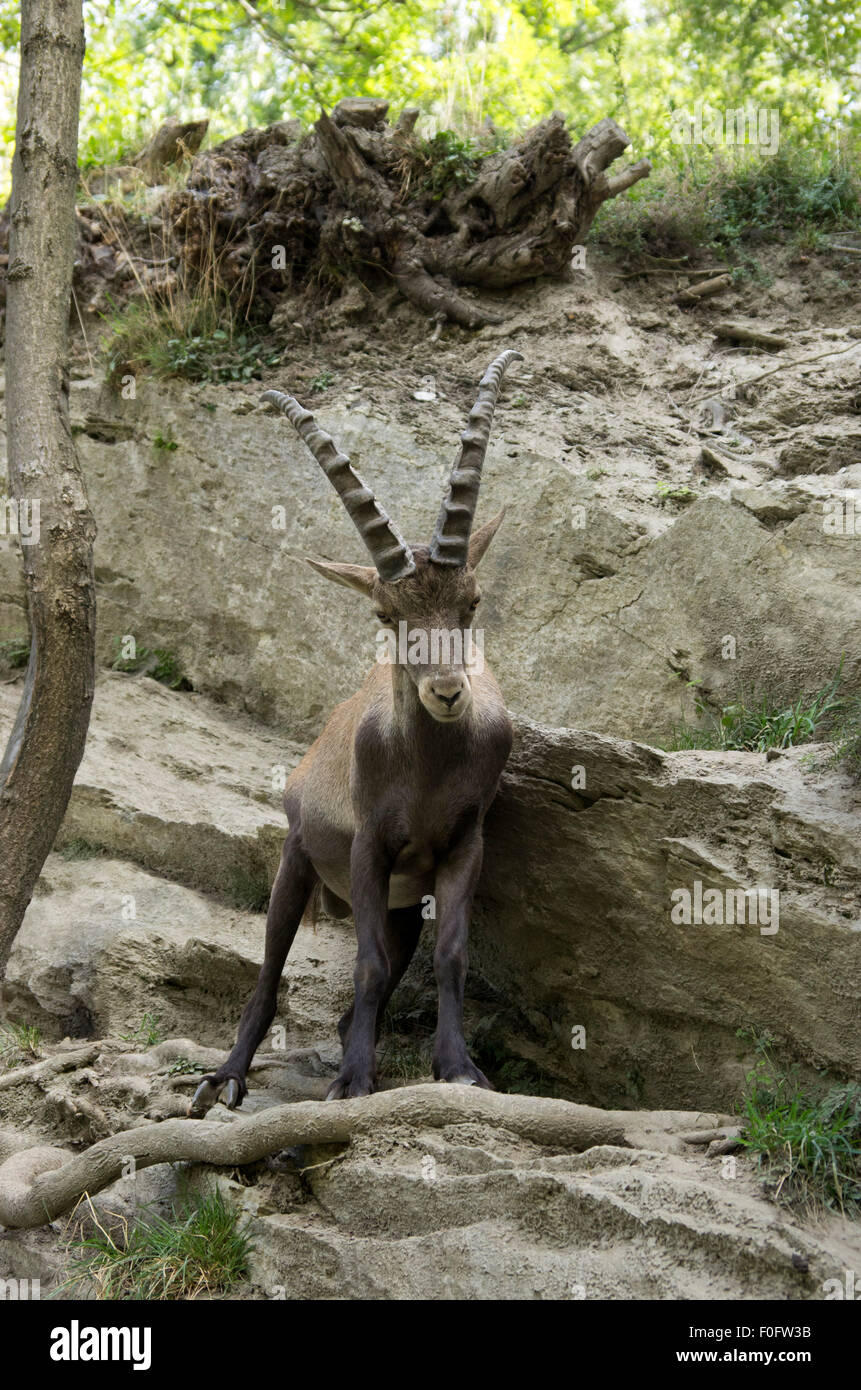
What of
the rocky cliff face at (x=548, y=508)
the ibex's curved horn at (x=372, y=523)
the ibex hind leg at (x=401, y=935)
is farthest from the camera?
the rocky cliff face at (x=548, y=508)

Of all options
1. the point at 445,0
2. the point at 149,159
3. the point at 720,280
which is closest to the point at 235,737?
the point at 720,280

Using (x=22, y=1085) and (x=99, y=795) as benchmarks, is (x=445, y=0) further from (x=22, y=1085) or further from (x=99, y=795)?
(x=22, y=1085)

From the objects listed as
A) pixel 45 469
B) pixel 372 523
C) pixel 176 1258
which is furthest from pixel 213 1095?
pixel 45 469

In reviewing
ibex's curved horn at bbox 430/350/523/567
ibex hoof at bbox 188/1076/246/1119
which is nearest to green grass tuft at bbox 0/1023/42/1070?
ibex hoof at bbox 188/1076/246/1119

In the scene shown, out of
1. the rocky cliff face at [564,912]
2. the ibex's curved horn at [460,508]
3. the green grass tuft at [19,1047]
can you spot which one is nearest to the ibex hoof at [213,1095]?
the rocky cliff face at [564,912]

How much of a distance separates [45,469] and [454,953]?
3040mm

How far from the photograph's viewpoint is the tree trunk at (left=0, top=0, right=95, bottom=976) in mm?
5727

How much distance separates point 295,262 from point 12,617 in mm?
3911

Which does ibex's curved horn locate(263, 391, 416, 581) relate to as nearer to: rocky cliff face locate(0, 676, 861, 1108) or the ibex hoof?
rocky cliff face locate(0, 676, 861, 1108)

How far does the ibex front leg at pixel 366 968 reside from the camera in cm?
530

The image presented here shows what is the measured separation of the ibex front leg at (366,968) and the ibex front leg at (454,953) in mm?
266

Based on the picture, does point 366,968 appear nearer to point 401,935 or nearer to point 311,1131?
point 311,1131

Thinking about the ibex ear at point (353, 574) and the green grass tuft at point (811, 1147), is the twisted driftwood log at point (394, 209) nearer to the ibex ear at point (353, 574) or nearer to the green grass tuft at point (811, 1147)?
the ibex ear at point (353, 574)

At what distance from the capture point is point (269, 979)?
627 cm
